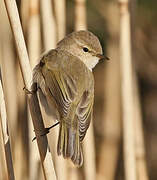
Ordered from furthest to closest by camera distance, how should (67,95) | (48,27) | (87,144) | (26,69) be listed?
1. (87,144)
2. (48,27)
3. (67,95)
4. (26,69)

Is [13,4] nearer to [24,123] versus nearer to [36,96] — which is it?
[36,96]

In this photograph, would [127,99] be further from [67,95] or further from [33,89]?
[33,89]

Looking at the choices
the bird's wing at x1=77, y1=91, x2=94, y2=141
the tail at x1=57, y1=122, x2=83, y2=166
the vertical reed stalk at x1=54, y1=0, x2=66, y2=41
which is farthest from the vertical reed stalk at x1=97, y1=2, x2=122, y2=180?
the tail at x1=57, y1=122, x2=83, y2=166

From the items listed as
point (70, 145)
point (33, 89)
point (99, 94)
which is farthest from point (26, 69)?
point (99, 94)

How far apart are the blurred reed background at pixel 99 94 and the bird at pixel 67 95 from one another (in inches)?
7.1

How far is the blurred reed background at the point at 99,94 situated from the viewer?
10.1 feet

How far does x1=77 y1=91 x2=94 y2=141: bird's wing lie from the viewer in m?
2.53

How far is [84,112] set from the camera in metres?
2.62

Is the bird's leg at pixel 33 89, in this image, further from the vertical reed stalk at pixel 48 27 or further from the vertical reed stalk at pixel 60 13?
the vertical reed stalk at pixel 60 13

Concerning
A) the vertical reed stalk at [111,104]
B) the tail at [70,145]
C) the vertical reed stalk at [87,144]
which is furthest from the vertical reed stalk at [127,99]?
the vertical reed stalk at [111,104]

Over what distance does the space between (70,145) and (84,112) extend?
0.27 metres

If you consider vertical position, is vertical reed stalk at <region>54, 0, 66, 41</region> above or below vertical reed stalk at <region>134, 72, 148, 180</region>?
above

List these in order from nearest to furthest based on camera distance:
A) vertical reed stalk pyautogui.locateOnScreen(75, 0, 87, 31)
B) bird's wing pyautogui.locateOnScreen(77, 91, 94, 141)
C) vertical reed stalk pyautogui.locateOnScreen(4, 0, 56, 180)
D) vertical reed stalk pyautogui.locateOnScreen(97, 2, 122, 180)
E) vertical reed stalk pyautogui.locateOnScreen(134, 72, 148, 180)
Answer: vertical reed stalk pyautogui.locateOnScreen(4, 0, 56, 180), bird's wing pyautogui.locateOnScreen(77, 91, 94, 141), vertical reed stalk pyautogui.locateOnScreen(75, 0, 87, 31), vertical reed stalk pyautogui.locateOnScreen(134, 72, 148, 180), vertical reed stalk pyautogui.locateOnScreen(97, 2, 122, 180)

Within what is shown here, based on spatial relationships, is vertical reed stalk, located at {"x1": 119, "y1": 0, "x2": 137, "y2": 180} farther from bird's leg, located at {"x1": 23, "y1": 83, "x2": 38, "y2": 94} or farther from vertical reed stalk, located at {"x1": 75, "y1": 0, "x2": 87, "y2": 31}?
bird's leg, located at {"x1": 23, "y1": 83, "x2": 38, "y2": 94}
